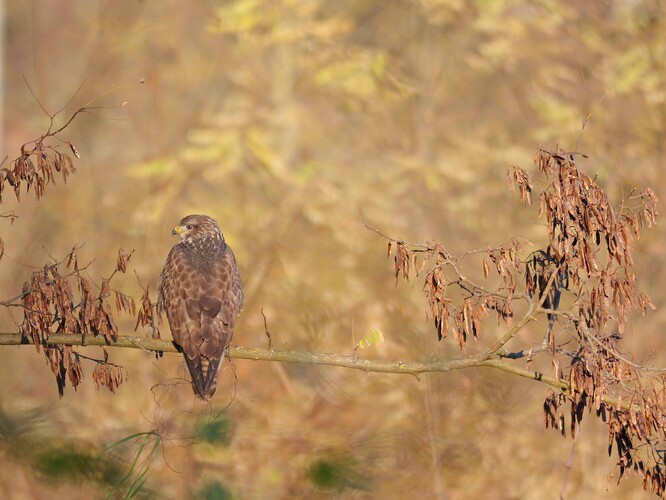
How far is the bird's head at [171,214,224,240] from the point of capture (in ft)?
23.7

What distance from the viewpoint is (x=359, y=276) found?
1420 cm

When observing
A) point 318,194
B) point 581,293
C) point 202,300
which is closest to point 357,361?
point 581,293

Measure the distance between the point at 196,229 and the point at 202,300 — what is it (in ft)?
2.83

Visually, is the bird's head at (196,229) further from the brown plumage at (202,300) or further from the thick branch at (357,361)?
the thick branch at (357,361)

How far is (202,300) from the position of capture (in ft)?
21.6

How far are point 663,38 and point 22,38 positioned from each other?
9804 mm

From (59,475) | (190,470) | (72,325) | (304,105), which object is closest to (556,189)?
(72,325)

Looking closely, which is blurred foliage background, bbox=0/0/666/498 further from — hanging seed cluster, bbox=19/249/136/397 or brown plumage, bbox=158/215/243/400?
hanging seed cluster, bbox=19/249/136/397

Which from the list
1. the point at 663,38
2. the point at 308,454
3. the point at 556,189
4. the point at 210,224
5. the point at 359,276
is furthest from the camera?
the point at 359,276

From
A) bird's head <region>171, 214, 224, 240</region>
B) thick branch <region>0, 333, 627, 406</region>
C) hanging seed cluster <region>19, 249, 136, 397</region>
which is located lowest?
thick branch <region>0, 333, 627, 406</region>

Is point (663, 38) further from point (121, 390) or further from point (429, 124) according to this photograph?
point (121, 390)

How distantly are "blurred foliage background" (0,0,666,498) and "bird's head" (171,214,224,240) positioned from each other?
2.50 m

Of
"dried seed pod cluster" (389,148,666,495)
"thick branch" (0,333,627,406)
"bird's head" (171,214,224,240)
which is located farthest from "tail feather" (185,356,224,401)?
"dried seed pod cluster" (389,148,666,495)

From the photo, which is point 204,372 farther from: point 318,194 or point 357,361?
point 318,194
